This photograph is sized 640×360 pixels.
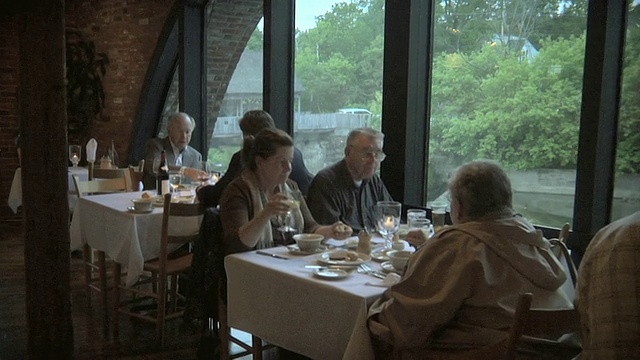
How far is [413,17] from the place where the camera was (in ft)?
14.1

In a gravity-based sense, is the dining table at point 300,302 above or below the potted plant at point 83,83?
below

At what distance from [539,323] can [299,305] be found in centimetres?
97

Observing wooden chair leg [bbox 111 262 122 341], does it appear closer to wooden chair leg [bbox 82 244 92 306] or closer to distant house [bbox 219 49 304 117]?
wooden chair leg [bbox 82 244 92 306]

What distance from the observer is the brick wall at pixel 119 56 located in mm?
7074

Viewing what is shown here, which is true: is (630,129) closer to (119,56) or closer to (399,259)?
(399,259)

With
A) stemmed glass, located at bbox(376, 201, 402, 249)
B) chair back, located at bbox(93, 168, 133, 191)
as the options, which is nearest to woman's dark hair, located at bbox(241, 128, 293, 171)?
stemmed glass, located at bbox(376, 201, 402, 249)

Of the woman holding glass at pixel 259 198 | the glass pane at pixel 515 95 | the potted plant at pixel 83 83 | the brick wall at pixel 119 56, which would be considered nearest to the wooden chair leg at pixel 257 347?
the woman holding glass at pixel 259 198

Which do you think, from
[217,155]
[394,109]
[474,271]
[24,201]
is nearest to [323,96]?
[394,109]

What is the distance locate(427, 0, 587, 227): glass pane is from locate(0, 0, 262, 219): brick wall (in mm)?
3321

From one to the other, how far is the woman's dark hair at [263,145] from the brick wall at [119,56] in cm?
392

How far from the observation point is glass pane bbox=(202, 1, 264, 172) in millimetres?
6438

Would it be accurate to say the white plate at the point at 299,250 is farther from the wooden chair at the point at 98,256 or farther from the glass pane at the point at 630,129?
the wooden chair at the point at 98,256

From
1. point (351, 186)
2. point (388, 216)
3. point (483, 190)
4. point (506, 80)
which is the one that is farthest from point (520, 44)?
point (483, 190)

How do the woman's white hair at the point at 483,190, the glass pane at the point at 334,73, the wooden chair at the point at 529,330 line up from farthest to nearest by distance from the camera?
the glass pane at the point at 334,73 → the woman's white hair at the point at 483,190 → the wooden chair at the point at 529,330
